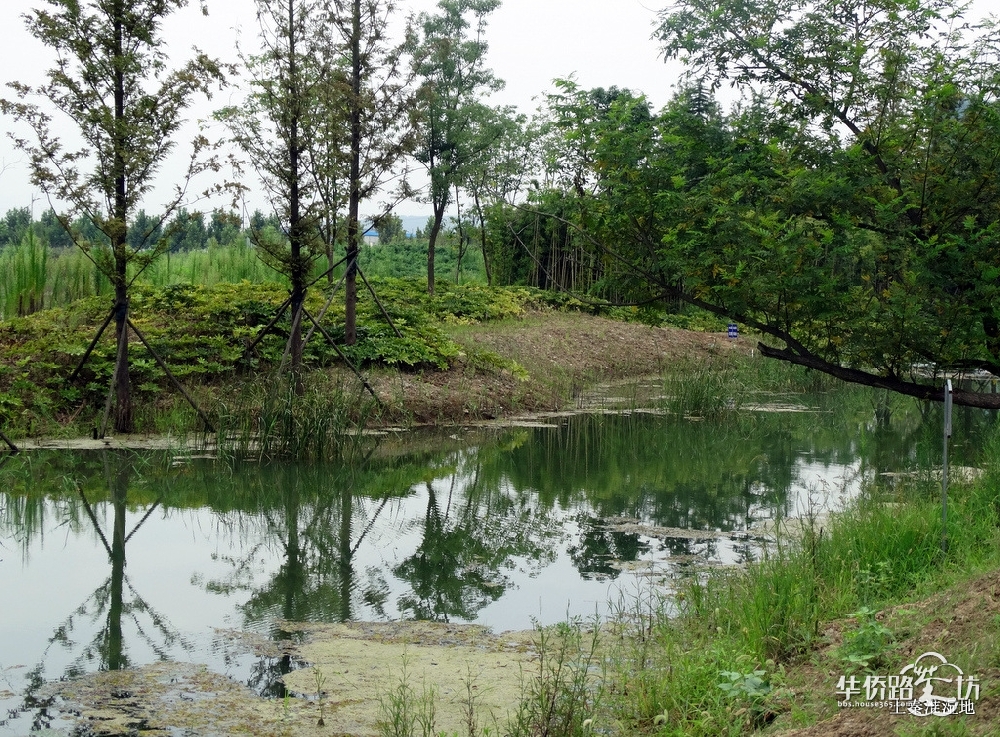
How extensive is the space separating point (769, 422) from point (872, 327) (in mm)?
7860

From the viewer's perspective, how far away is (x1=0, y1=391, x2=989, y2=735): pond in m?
6.01

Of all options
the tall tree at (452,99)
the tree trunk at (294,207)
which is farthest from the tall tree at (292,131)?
the tall tree at (452,99)

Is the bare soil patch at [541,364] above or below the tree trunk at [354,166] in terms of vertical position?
below

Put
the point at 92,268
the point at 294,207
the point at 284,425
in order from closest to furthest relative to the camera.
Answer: the point at 284,425
the point at 294,207
the point at 92,268

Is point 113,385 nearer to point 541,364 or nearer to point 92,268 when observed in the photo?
point 92,268

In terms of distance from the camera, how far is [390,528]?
8734mm

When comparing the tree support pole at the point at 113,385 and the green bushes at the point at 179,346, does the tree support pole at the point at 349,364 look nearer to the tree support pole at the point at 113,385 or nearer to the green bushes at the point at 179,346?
the green bushes at the point at 179,346

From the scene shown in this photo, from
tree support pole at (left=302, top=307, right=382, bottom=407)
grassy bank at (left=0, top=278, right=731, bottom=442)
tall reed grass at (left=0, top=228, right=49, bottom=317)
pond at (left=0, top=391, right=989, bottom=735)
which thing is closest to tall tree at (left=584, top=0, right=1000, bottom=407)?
pond at (left=0, top=391, right=989, bottom=735)

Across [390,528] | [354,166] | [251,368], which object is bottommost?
[390,528]

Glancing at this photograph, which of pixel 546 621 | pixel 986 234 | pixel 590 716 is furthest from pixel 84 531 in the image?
pixel 986 234

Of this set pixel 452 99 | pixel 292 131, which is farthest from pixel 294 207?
pixel 452 99

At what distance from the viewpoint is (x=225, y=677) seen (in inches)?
200

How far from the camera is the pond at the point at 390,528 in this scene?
6.01 metres

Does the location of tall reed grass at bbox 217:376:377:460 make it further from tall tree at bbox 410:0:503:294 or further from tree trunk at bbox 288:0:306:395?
tall tree at bbox 410:0:503:294
